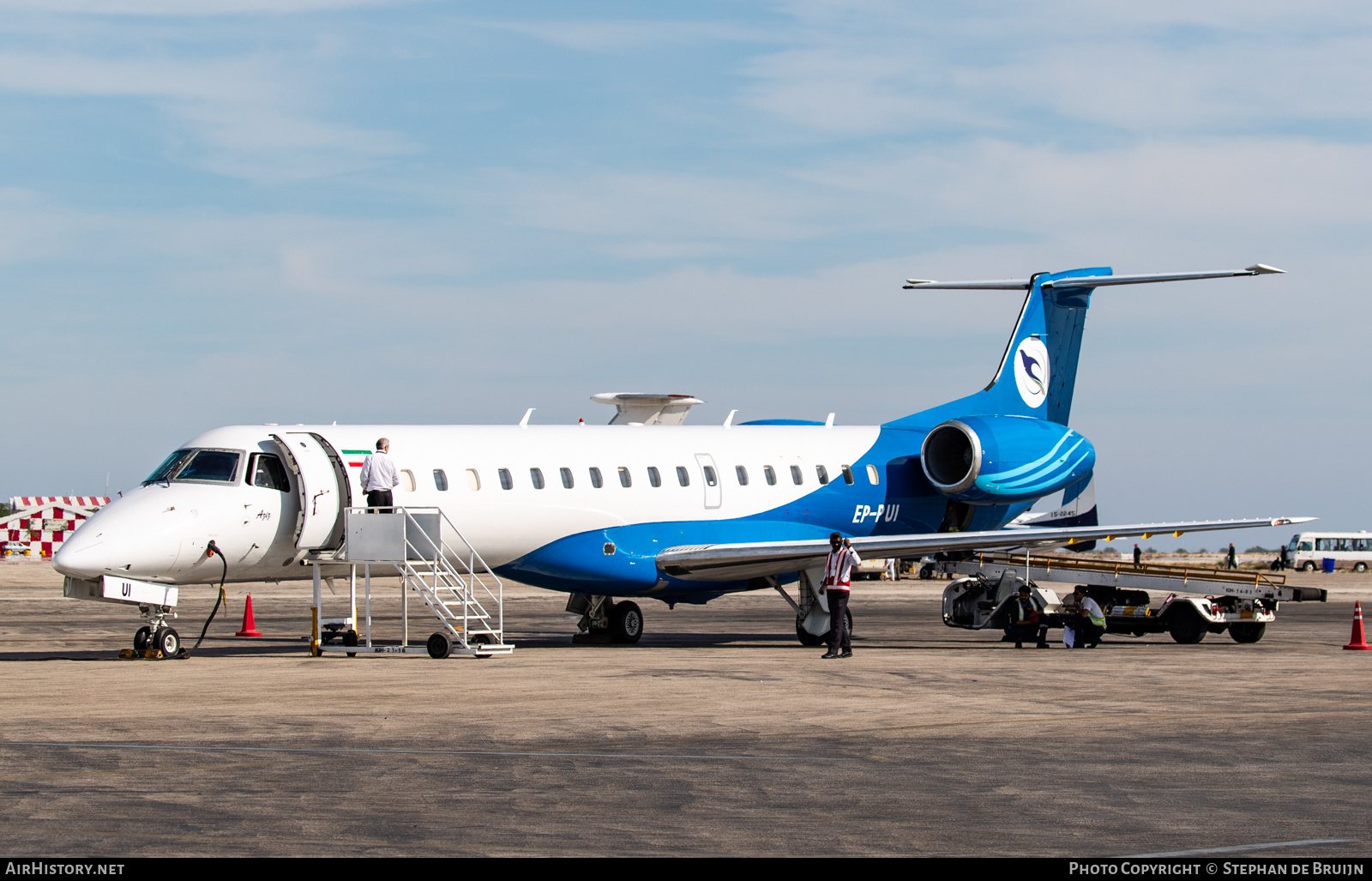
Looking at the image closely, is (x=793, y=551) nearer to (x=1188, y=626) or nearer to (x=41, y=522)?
(x=1188, y=626)

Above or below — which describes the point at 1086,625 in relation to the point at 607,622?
above

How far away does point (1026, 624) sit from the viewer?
979 inches

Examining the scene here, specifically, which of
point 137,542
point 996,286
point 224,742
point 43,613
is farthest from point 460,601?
A: point 43,613

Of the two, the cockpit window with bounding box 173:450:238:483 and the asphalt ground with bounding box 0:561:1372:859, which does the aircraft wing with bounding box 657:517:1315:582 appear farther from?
the cockpit window with bounding box 173:450:238:483

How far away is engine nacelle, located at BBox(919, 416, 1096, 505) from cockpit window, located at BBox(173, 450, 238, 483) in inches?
504

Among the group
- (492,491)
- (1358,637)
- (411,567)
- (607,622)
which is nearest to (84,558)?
(411,567)

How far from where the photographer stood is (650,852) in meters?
7.95

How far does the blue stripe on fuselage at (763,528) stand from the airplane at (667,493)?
0.11 ft

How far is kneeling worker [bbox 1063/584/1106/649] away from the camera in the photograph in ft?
80.4

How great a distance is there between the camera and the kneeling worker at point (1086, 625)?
2450cm

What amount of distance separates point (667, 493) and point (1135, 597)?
827 cm

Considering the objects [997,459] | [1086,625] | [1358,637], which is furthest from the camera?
[997,459]

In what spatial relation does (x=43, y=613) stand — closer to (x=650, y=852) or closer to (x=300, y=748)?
(x=300, y=748)

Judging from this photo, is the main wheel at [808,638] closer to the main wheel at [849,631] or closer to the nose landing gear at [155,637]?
the main wheel at [849,631]
